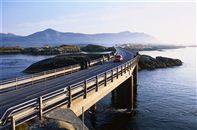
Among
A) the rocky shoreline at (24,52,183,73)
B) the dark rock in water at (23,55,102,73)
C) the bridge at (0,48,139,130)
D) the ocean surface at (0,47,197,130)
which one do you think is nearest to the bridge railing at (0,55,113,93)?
the bridge at (0,48,139,130)

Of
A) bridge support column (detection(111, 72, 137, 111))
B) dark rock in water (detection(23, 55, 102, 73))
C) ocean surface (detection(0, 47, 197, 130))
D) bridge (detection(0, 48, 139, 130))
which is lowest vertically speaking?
ocean surface (detection(0, 47, 197, 130))

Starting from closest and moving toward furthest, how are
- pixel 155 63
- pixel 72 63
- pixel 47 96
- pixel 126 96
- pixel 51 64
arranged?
pixel 47 96
pixel 126 96
pixel 51 64
pixel 72 63
pixel 155 63

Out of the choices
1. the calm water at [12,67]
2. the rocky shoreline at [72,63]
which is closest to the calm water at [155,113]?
the rocky shoreline at [72,63]

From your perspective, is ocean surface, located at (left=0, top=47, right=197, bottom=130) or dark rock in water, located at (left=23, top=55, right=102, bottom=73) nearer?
ocean surface, located at (left=0, top=47, right=197, bottom=130)

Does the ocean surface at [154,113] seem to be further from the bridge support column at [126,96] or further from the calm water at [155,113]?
the bridge support column at [126,96]

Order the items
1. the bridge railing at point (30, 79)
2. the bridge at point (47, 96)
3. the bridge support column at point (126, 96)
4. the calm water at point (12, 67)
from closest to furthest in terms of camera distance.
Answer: the bridge at point (47, 96), the bridge railing at point (30, 79), the bridge support column at point (126, 96), the calm water at point (12, 67)

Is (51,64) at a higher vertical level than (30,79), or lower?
lower

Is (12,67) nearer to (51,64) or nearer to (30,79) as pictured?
(51,64)

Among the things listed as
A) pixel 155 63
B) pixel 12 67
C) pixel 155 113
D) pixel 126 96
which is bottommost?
pixel 155 113

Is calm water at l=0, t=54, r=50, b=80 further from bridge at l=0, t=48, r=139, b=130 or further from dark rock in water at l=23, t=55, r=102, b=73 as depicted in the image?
bridge at l=0, t=48, r=139, b=130

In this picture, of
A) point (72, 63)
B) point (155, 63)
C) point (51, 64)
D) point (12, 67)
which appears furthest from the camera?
point (155, 63)

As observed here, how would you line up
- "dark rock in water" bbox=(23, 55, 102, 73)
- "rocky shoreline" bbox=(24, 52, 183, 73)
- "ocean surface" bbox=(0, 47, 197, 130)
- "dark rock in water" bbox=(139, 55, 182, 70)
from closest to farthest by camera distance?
"ocean surface" bbox=(0, 47, 197, 130)
"dark rock in water" bbox=(23, 55, 102, 73)
"rocky shoreline" bbox=(24, 52, 183, 73)
"dark rock in water" bbox=(139, 55, 182, 70)

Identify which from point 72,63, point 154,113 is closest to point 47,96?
point 154,113

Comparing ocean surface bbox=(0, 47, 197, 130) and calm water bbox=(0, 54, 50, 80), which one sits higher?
calm water bbox=(0, 54, 50, 80)
